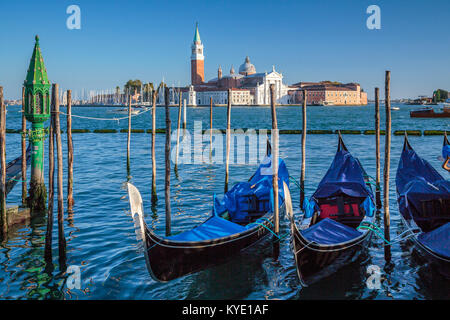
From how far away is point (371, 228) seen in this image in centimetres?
596

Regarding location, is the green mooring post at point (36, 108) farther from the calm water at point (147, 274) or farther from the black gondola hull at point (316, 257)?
the black gondola hull at point (316, 257)

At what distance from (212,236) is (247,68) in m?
110

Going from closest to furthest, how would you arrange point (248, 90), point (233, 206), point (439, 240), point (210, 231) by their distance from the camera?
point (439, 240), point (210, 231), point (233, 206), point (248, 90)

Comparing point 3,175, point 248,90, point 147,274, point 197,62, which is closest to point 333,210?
point 147,274

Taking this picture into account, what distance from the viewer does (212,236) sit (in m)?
5.16

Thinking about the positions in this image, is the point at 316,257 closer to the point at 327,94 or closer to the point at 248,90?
the point at 248,90

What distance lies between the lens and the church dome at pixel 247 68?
370ft

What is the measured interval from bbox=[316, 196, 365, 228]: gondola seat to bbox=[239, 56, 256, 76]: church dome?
108527mm

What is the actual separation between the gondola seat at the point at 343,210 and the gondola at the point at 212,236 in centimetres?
78

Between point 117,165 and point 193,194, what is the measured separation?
502 centimetres

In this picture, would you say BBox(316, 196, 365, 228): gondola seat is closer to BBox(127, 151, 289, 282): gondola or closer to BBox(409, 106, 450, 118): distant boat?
BBox(127, 151, 289, 282): gondola

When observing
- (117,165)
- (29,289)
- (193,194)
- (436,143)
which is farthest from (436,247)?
(436,143)

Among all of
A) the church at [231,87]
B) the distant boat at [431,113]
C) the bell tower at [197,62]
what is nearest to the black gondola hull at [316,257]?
the distant boat at [431,113]

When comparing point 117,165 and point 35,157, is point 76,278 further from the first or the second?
point 117,165
